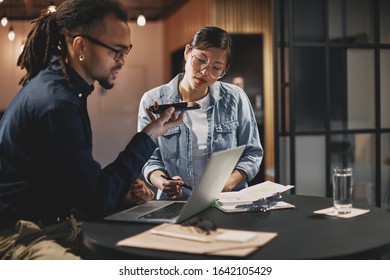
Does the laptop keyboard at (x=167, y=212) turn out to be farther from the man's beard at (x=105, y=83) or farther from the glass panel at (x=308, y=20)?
the glass panel at (x=308, y=20)

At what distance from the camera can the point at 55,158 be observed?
158cm

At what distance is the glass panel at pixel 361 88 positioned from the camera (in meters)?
3.54

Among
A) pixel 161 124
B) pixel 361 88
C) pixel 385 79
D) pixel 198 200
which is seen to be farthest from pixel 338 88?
pixel 198 200

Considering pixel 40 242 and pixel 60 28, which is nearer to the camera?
pixel 40 242

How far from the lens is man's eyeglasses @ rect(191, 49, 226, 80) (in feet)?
7.55

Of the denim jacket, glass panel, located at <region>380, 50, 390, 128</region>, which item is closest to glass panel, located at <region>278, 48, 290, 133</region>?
glass panel, located at <region>380, 50, 390, 128</region>

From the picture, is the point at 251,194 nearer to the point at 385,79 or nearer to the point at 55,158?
the point at 55,158

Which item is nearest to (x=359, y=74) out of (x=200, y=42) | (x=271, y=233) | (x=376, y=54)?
(x=376, y=54)

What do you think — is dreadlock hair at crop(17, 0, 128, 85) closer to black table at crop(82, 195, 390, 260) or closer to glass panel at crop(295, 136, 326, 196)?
black table at crop(82, 195, 390, 260)

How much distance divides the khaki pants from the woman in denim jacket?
0.57m

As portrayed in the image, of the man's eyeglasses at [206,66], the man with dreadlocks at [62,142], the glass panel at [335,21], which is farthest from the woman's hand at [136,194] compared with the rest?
the glass panel at [335,21]

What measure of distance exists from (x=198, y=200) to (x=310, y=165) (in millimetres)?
1977

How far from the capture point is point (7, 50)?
2555 millimetres

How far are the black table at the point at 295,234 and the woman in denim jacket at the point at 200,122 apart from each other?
1.79 ft
